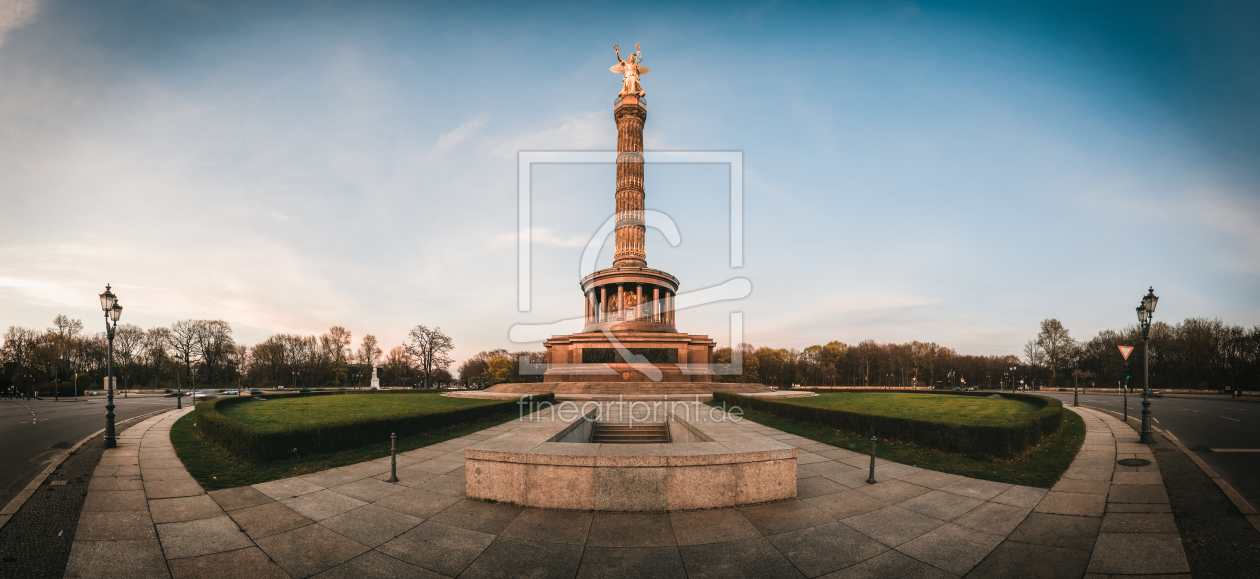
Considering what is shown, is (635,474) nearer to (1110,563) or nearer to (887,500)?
(887,500)

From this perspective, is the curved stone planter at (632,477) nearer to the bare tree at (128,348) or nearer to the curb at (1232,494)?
the curb at (1232,494)

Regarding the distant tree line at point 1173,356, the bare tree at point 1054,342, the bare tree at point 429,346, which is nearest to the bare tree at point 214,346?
the bare tree at point 429,346

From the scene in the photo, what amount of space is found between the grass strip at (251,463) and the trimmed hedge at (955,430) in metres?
13.2

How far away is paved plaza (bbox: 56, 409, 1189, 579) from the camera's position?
5648mm

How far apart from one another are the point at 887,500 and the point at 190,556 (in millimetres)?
10136

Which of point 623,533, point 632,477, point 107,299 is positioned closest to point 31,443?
point 107,299

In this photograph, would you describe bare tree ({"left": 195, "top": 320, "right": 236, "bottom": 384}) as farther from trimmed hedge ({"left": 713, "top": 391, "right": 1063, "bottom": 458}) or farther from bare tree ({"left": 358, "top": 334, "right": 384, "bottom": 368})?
trimmed hedge ({"left": 713, "top": 391, "right": 1063, "bottom": 458})

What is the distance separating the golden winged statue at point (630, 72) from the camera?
59.4 metres

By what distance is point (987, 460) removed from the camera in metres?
11.6

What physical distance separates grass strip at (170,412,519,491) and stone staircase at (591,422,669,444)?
472 cm

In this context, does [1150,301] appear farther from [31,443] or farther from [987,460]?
[31,443]

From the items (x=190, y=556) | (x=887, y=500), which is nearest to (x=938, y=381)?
(x=887, y=500)

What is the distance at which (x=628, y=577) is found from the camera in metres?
5.39

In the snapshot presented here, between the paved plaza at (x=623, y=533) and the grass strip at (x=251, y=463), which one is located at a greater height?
the paved plaza at (x=623, y=533)
